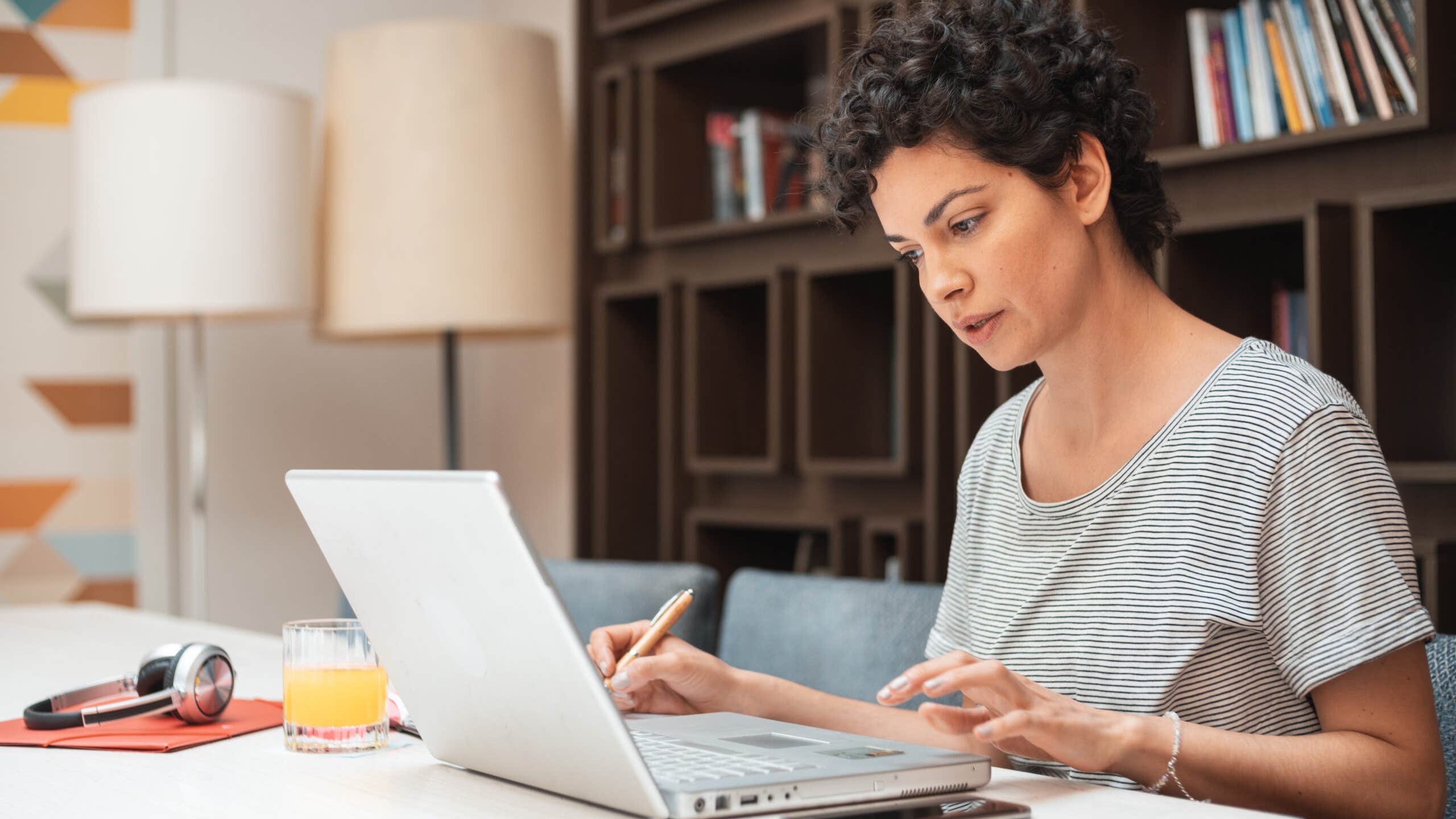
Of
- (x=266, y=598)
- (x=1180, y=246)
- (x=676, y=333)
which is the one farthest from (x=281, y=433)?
(x=1180, y=246)

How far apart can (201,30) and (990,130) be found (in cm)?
294

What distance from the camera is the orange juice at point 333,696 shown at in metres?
1.15

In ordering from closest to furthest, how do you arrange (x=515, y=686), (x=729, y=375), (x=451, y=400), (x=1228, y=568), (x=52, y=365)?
(x=515, y=686)
(x=1228, y=568)
(x=729, y=375)
(x=451, y=400)
(x=52, y=365)

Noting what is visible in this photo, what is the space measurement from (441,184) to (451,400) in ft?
1.77

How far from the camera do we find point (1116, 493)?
1234mm

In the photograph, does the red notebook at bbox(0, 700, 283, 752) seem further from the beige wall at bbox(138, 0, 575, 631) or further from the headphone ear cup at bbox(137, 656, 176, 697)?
the beige wall at bbox(138, 0, 575, 631)

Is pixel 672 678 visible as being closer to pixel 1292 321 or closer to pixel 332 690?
pixel 332 690

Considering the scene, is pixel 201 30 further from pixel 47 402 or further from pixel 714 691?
pixel 714 691

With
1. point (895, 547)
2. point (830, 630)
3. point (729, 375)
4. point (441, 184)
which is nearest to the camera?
point (830, 630)

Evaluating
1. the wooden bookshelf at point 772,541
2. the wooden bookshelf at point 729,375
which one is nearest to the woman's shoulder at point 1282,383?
the wooden bookshelf at point 772,541

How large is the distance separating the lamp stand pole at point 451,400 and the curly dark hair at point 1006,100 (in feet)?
6.41

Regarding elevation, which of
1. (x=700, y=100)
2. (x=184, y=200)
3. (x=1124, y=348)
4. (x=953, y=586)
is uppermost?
(x=700, y=100)

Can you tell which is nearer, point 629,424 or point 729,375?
point 729,375

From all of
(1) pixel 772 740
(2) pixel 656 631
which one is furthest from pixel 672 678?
(1) pixel 772 740
